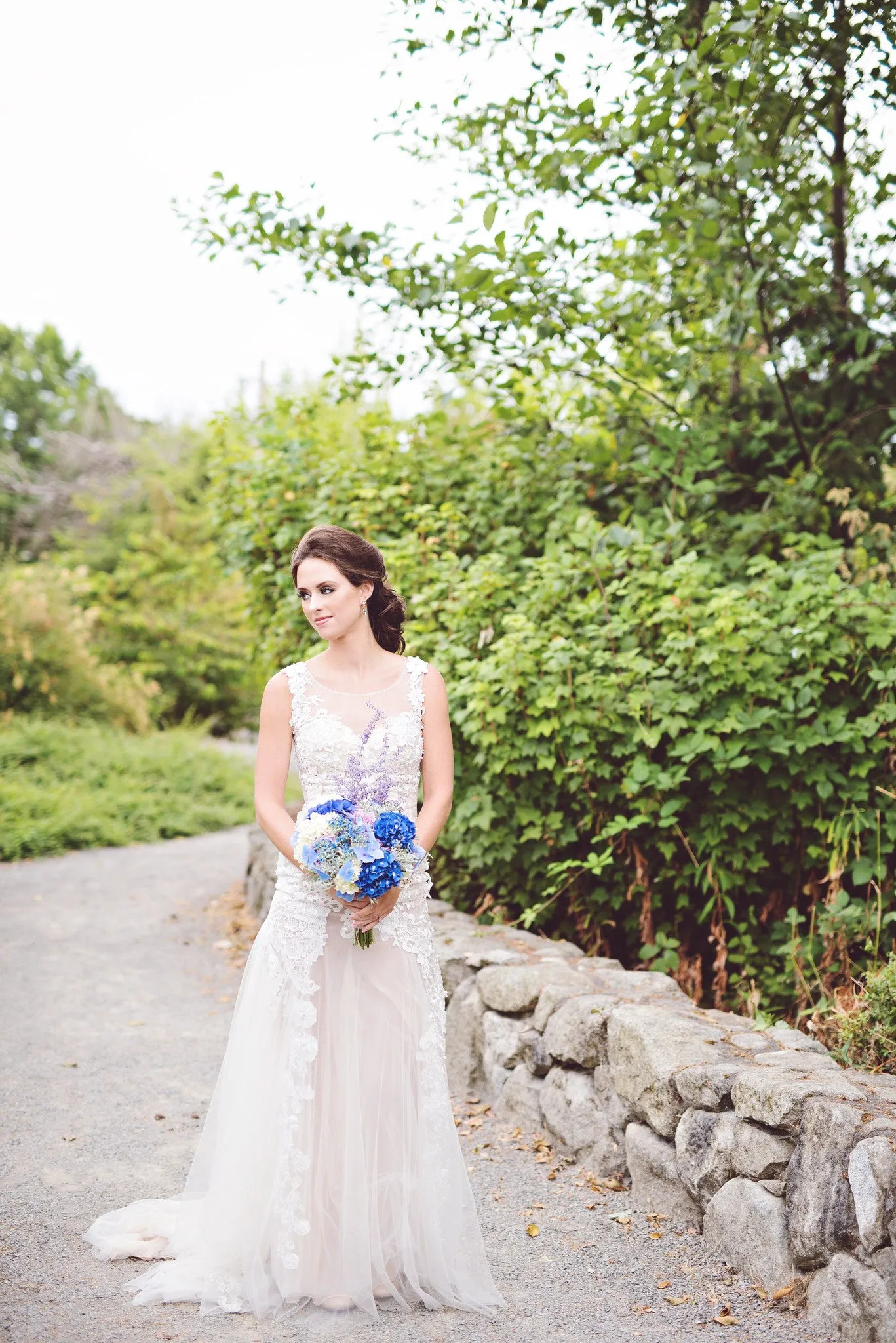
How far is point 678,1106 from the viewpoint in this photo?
11.8 ft

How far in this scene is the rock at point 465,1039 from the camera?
4.87 m

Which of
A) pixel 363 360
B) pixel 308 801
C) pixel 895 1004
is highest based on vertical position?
pixel 363 360

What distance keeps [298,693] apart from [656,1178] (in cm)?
205

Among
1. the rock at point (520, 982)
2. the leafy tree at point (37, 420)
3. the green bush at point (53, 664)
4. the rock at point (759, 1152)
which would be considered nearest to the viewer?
the rock at point (759, 1152)

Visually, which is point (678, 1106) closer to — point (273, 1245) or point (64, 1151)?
point (273, 1245)

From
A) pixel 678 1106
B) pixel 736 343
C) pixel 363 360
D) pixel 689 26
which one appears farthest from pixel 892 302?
pixel 678 1106

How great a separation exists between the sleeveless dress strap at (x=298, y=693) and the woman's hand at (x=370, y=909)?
60 centimetres

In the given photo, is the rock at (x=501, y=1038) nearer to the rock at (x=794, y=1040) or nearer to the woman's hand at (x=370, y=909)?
the rock at (x=794, y=1040)

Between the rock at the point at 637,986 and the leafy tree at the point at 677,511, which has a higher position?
the leafy tree at the point at 677,511

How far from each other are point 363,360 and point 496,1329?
16.3 ft

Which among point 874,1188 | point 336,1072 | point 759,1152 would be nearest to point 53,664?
point 336,1072

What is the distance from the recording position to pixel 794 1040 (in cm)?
383

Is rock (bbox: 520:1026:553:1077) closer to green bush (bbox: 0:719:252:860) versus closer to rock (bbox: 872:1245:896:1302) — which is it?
rock (bbox: 872:1245:896:1302)

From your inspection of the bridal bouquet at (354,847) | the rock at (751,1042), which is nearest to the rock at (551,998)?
the rock at (751,1042)
